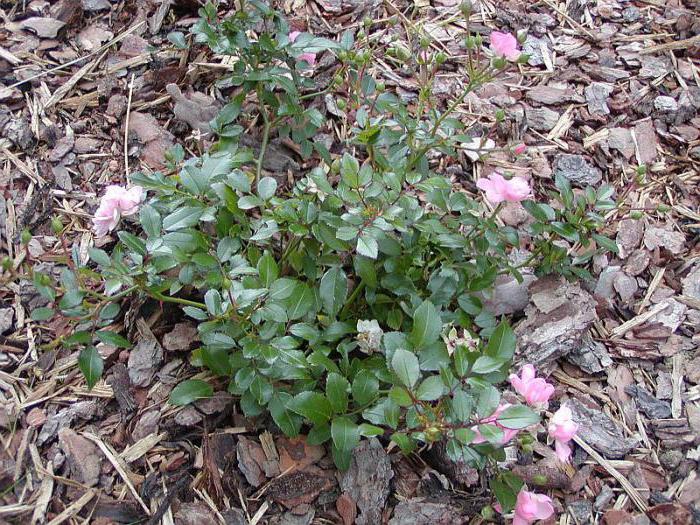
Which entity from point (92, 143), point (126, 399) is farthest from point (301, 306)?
point (92, 143)

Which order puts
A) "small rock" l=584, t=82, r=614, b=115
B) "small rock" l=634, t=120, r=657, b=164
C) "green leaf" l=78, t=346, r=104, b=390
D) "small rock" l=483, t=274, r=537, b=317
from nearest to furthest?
"green leaf" l=78, t=346, r=104, b=390, "small rock" l=483, t=274, r=537, b=317, "small rock" l=634, t=120, r=657, b=164, "small rock" l=584, t=82, r=614, b=115

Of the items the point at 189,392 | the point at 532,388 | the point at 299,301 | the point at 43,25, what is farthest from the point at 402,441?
the point at 43,25

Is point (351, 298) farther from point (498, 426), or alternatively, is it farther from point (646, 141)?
point (646, 141)

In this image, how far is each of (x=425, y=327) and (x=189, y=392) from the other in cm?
64

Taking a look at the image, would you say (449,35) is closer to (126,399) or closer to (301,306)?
(301,306)

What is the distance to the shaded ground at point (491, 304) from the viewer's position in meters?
1.80

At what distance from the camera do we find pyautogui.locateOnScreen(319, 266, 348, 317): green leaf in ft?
6.01

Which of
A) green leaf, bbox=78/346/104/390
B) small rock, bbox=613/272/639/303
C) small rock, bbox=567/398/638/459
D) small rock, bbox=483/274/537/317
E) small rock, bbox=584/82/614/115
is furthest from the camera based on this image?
small rock, bbox=584/82/614/115

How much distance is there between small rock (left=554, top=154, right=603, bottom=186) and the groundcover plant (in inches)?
12.6

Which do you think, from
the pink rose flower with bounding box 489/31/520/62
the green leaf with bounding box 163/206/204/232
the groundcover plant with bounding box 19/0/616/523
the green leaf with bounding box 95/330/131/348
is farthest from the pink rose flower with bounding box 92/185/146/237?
the pink rose flower with bounding box 489/31/520/62

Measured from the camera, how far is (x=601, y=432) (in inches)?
77.2

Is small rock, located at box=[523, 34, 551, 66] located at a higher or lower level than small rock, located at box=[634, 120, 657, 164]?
higher

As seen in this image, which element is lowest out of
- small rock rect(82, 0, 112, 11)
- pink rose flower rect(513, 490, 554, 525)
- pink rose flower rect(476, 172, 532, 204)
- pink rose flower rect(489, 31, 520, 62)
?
pink rose flower rect(513, 490, 554, 525)

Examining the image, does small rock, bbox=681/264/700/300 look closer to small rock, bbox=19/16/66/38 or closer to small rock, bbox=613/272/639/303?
small rock, bbox=613/272/639/303
